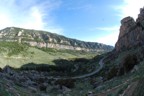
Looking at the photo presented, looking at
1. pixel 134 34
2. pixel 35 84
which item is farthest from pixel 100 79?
pixel 134 34

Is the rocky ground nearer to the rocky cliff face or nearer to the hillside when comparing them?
the hillside

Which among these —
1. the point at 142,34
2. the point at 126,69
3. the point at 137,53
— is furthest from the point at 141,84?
the point at 142,34

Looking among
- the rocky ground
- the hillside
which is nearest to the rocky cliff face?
the hillside

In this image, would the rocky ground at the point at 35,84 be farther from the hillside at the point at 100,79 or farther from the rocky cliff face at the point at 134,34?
the rocky cliff face at the point at 134,34

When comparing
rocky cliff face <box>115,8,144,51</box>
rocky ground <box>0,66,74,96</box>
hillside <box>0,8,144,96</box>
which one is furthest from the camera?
rocky cliff face <box>115,8,144,51</box>

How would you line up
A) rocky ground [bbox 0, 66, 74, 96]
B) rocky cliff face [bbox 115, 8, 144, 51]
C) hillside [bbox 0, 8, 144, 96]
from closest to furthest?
hillside [bbox 0, 8, 144, 96], rocky ground [bbox 0, 66, 74, 96], rocky cliff face [bbox 115, 8, 144, 51]

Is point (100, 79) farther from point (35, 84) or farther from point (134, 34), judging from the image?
point (134, 34)

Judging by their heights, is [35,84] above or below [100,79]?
below

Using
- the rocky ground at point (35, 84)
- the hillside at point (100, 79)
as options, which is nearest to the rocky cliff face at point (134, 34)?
the hillside at point (100, 79)

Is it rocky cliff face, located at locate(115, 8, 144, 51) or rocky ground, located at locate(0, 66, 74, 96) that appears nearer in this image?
rocky ground, located at locate(0, 66, 74, 96)

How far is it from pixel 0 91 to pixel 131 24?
164 meters

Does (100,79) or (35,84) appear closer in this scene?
(100,79)

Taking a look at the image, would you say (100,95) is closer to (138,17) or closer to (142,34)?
(142,34)

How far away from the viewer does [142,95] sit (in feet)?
80.7
